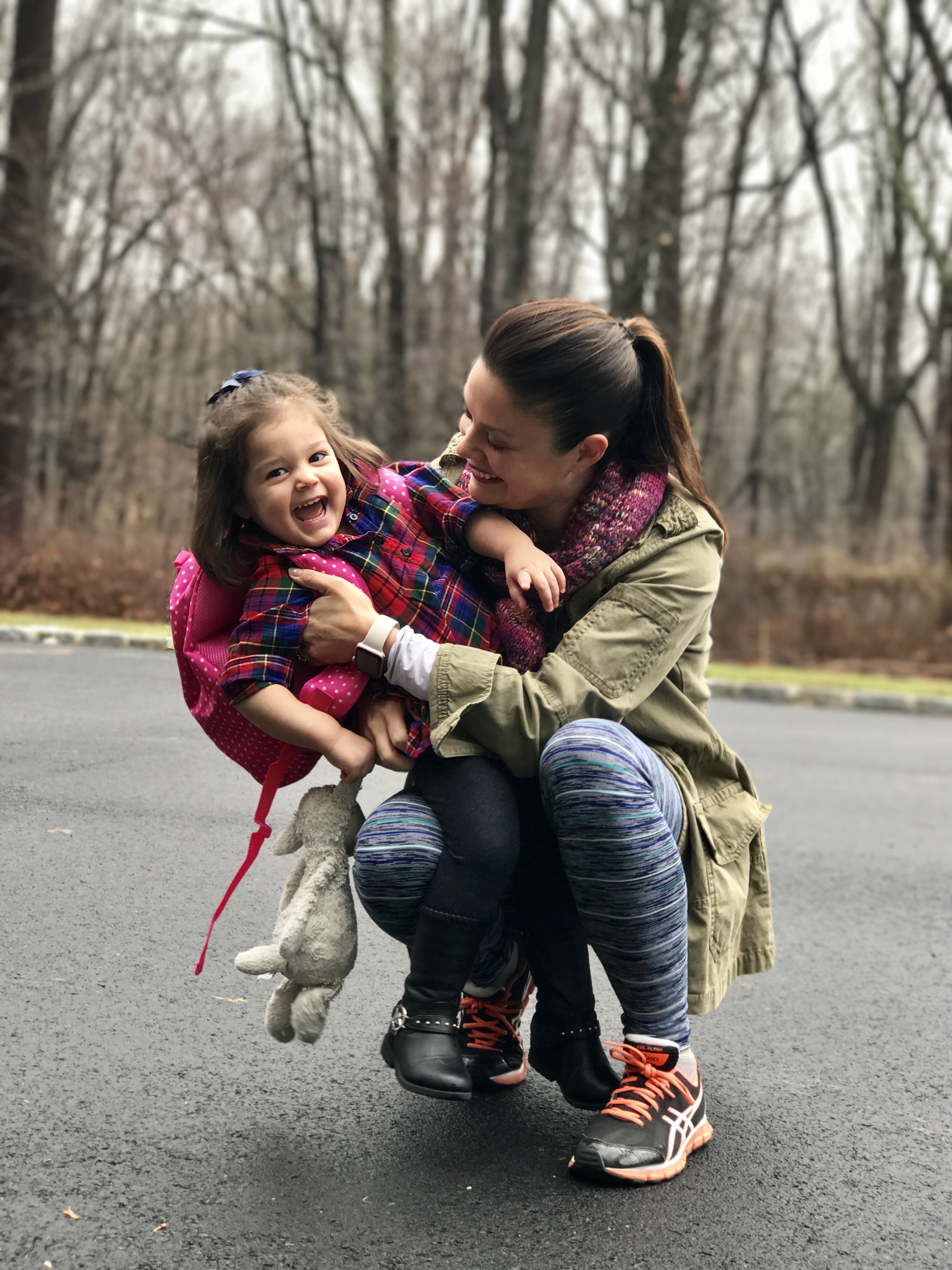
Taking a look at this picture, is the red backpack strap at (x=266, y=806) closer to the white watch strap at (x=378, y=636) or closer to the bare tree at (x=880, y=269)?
the white watch strap at (x=378, y=636)

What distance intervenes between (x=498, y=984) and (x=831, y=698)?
9153mm

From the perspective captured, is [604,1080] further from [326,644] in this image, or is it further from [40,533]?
[40,533]

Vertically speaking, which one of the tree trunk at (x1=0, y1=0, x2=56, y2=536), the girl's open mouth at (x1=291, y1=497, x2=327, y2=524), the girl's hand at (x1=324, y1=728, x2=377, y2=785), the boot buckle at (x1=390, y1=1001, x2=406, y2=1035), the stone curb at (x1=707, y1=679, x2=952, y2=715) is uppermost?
the tree trunk at (x1=0, y1=0, x2=56, y2=536)

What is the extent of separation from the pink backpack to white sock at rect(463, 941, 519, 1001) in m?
0.49

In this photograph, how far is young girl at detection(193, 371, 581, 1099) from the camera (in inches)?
77.6

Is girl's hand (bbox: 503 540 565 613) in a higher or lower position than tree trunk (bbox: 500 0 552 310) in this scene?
lower

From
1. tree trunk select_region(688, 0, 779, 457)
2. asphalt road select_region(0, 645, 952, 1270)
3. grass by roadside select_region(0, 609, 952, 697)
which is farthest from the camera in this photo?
tree trunk select_region(688, 0, 779, 457)

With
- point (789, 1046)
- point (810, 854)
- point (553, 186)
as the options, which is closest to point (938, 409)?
point (553, 186)

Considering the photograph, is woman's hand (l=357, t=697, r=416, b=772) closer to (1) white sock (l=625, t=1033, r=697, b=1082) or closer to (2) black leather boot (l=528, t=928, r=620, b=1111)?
(2) black leather boot (l=528, t=928, r=620, b=1111)

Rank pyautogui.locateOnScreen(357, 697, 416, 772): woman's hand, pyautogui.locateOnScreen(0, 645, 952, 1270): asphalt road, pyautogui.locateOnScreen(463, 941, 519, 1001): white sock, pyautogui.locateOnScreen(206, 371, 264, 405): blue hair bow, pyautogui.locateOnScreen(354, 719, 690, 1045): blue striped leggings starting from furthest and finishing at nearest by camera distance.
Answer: pyautogui.locateOnScreen(463, 941, 519, 1001): white sock → pyautogui.locateOnScreen(206, 371, 264, 405): blue hair bow → pyautogui.locateOnScreen(357, 697, 416, 772): woman's hand → pyautogui.locateOnScreen(354, 719, 690, 1045): blue striped leggings → pyautogui.locateOnScreen(0, 645, 952, 1270): asphalt road

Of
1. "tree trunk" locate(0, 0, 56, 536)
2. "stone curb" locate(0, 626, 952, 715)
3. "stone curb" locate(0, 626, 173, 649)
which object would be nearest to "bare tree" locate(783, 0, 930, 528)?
"stone curb" locate(0, 626, 952, 715)

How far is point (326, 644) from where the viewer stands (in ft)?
6.53

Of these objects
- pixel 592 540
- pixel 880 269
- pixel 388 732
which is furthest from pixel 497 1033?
pixel 880 269

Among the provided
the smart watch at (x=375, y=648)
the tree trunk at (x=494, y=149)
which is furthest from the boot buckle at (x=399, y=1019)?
the tree trunk at (x=494, y=149)
